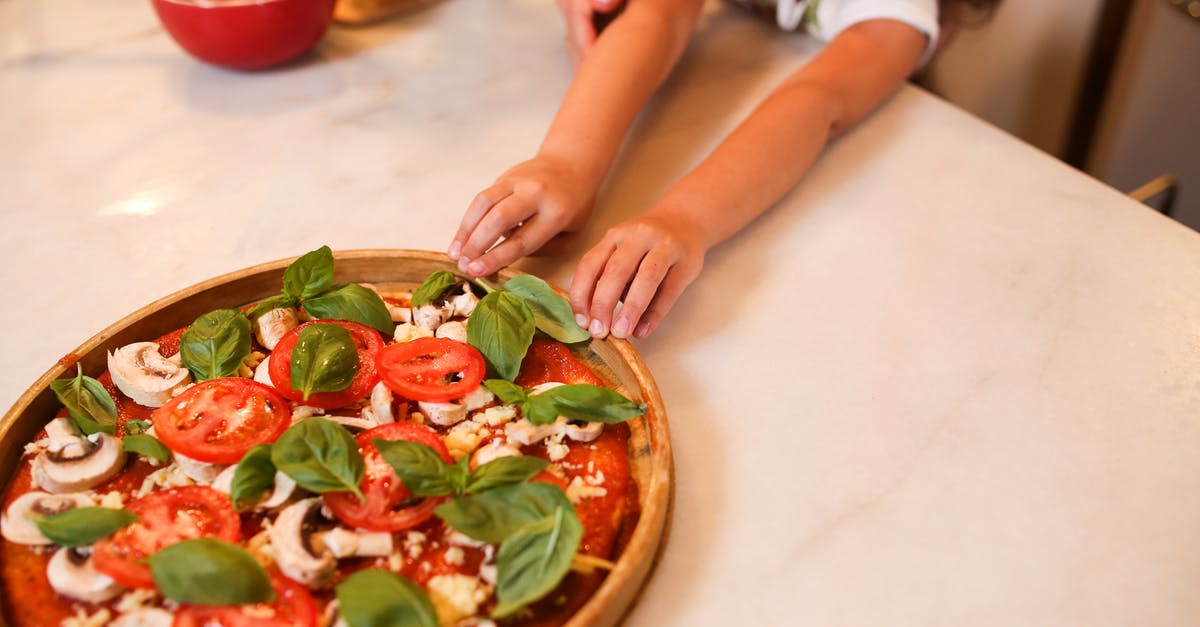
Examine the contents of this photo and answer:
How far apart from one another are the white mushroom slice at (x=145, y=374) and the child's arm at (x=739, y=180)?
1.08ft

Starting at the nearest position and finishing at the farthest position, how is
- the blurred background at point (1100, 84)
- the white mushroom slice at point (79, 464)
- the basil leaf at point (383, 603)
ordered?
the basil leaf at point (383, 603)
the white mushroom slice at point (79, 464)
the blurred background at point (1100, 84)

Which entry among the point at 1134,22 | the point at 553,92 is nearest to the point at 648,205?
the point at 553,92

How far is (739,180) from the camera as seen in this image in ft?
3.05

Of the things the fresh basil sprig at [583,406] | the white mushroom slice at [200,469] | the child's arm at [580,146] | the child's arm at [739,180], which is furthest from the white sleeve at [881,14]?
the white mushroom slice at [200,469]

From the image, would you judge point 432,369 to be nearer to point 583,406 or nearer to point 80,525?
point 583,406

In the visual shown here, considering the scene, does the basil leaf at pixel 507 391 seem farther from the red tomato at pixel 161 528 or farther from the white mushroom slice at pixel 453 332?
the red tomato at pixel 161 528

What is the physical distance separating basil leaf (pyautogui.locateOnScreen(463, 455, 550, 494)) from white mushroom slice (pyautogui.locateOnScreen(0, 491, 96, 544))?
28 centimetres

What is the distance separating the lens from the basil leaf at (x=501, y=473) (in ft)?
2.06

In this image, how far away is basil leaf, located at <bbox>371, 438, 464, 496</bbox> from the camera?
62cm

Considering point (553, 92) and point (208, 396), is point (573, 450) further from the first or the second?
point (553, 92)

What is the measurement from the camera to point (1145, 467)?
717 millimetres

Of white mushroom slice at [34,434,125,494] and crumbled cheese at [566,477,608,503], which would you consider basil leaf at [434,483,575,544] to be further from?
white mushroom slice at [34,434,125,494]

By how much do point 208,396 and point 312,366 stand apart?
0.27 feet

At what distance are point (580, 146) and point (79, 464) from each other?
1.79 ft
